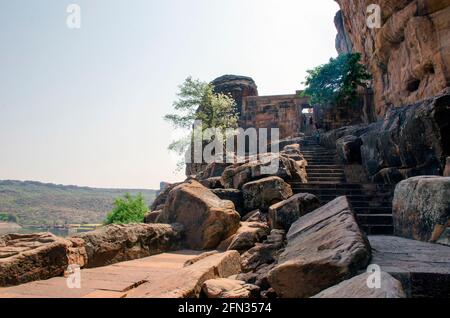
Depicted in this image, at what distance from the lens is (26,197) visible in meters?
101

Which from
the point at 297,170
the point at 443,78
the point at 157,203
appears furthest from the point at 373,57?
the point at 157,203

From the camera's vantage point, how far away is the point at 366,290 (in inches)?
66.8

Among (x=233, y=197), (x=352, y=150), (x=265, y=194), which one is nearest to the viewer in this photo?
(x=265, y=194)

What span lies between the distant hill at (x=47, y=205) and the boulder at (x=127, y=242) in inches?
2807

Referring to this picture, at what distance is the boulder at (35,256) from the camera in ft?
9.98

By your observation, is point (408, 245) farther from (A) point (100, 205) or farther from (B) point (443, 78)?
(A) point (100, 205)

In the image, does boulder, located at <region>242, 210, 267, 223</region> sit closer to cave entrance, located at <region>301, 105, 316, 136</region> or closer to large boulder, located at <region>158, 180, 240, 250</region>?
large boulder, located at <region>158, 180, 240, 250</region>

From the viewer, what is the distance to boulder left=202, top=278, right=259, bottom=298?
2.62 metres

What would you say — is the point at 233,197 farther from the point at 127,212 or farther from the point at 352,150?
the point at 127,212

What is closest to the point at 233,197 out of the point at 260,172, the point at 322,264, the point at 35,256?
the point at 260,172

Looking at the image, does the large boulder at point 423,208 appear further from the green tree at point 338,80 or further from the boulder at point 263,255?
the green tree at point 338,80

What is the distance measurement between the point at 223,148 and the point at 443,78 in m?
15.8

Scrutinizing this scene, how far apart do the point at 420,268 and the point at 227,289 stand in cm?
152

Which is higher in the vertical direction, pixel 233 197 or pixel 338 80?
pixel 338 80
